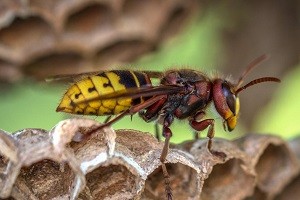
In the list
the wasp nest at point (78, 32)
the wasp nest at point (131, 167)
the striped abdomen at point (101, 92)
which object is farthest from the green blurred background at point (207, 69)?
the wasp nest at point (131, 167)

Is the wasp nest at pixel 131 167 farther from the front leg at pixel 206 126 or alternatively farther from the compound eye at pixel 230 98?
the compound eye at pixel 230 98

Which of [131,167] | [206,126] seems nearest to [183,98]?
[206,126]

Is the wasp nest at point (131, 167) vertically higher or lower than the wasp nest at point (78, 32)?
lower

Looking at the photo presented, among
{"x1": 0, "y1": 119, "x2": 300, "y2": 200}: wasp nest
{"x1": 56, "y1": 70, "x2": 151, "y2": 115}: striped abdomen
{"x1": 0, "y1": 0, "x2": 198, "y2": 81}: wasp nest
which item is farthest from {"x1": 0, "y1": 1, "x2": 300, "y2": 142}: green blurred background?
{"x1": 0, "y1": 119, "x2": 300, "y2": 200}: wasp nest

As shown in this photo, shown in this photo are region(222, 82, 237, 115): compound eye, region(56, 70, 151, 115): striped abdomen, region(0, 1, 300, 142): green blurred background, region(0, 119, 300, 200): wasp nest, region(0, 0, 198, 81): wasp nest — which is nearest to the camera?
region(0, 119, 300, 200): wasp nest

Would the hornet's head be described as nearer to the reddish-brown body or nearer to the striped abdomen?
the reddish-brown body

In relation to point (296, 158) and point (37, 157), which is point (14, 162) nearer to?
point (37, 157)
